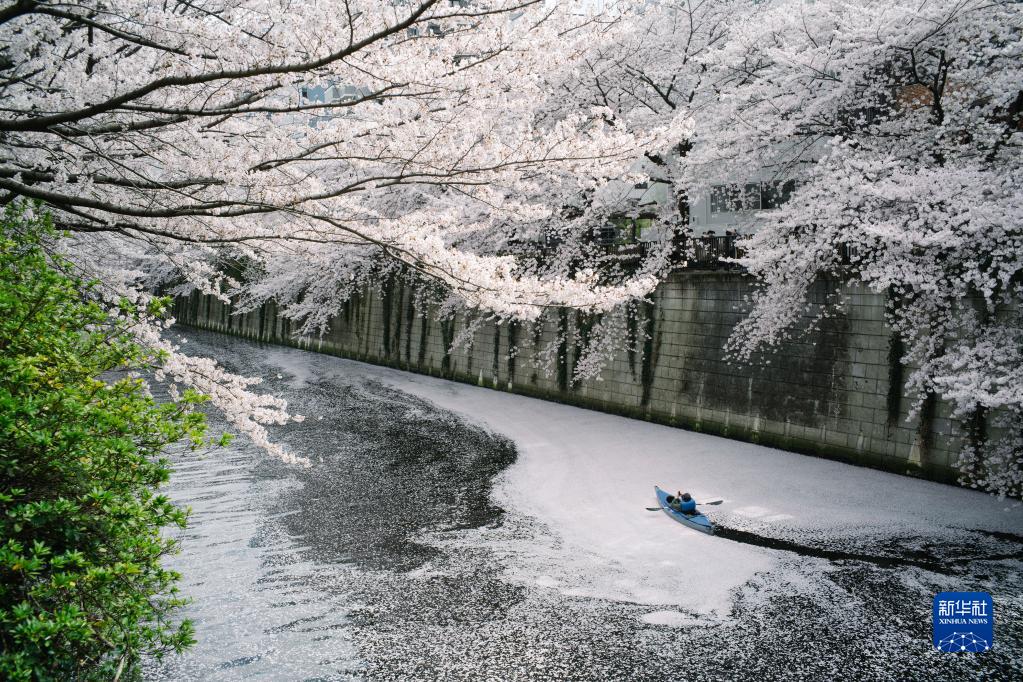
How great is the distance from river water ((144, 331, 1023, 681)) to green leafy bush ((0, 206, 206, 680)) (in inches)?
111

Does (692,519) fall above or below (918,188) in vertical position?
below

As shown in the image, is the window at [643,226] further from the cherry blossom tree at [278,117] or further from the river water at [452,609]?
the cherry blossom tree at [278,117]

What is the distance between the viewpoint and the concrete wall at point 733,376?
12875mm

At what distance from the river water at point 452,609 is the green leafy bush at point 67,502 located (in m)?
2.83

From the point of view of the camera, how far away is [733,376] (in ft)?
51.8

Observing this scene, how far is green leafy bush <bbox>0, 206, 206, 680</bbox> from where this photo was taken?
3.17 m

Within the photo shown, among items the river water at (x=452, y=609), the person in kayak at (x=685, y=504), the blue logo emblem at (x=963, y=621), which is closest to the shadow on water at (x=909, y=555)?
the river water at (x=452, y=609)

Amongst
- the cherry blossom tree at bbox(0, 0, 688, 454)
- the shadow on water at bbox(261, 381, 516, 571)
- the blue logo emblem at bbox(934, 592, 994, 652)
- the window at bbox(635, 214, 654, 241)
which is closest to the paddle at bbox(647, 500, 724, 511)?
the shadow on water at bbox(261, 381, 516, 571)

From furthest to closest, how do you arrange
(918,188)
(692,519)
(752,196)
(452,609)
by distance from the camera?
(752,196)
(918,188)
(692,519)
(452,609)

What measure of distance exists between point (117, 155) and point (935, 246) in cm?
1135

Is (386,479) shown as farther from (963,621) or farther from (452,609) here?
(963,621)

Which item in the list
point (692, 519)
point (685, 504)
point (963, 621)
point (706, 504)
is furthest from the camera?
point (706, 504)

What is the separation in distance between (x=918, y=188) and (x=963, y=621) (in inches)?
256

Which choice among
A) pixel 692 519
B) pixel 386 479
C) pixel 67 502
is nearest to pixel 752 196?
pixel 692 519
